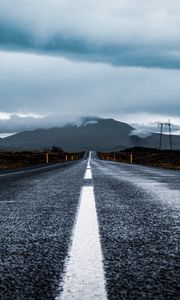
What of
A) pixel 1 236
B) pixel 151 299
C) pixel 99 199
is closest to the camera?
pixel 151 299

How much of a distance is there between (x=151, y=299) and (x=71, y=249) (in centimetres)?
107

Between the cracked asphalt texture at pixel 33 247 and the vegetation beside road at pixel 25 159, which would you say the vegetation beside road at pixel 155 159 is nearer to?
the vegetation beside road at pixel 25 159

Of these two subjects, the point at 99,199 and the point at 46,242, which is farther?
the point at 99,199

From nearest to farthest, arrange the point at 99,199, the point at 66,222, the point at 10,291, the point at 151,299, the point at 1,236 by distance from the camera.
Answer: the point at 151,299
the point at 10,291
the point at 1,236
the point at 66,222
the point at 99,199

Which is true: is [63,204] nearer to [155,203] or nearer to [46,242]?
[155,203]

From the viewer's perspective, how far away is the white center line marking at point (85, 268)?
184 cm

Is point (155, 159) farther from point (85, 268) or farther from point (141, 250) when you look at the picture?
point (85, 268)

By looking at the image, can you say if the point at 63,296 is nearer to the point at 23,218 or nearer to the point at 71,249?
the point at 71,249

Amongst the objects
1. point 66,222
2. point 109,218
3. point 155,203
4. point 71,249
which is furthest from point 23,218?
point 155,203

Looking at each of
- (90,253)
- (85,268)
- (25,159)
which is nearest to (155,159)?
(25,159)

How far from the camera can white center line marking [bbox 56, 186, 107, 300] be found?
1.84 meters

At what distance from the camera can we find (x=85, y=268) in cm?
226

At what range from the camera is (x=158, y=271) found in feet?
7.47

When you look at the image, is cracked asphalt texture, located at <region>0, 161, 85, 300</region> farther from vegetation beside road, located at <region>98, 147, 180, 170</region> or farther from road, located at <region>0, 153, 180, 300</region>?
vegetation beside road, located at <region>98, 147, 180, 170</region>
